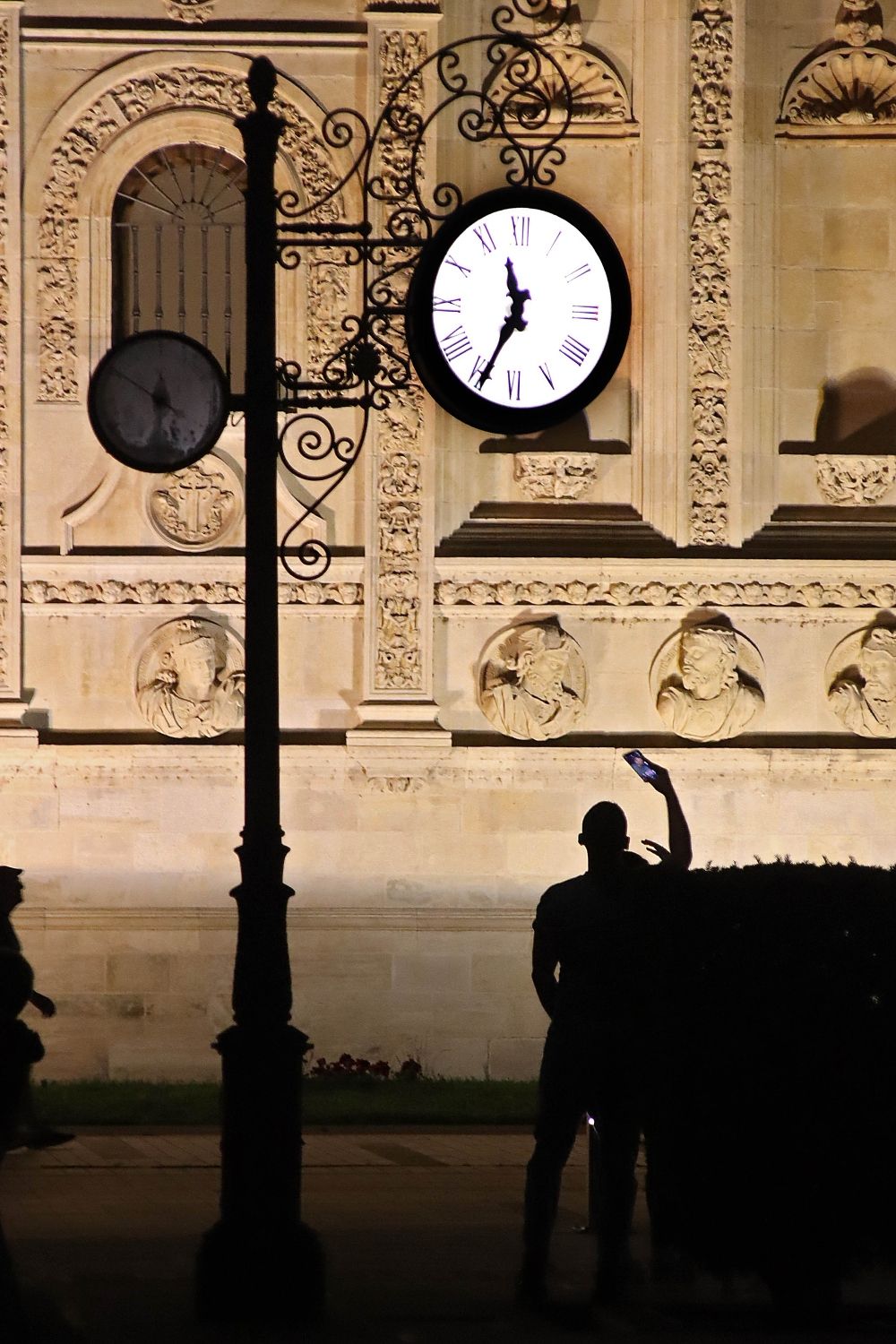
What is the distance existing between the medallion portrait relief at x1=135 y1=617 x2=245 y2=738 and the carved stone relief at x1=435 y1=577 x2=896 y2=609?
6.14 feet

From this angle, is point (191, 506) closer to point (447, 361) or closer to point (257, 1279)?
point (447, 361)

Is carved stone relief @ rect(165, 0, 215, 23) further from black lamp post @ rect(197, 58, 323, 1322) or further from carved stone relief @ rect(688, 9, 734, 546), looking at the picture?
black lamp post @ rect(197, 58, 323, 1322)

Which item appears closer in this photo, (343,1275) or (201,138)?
(343,1275)

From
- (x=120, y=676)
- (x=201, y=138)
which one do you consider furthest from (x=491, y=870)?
(x=201, y=138)

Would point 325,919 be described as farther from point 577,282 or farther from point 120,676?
point 577,282

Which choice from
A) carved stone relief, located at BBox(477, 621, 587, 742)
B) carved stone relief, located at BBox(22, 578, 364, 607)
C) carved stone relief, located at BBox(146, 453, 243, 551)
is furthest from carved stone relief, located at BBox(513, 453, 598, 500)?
carved stone relief, located at BBox(146, 453, 243, 551)

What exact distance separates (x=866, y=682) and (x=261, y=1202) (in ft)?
34.8

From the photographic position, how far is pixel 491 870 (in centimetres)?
1784

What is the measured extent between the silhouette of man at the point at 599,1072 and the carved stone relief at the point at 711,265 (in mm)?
9494

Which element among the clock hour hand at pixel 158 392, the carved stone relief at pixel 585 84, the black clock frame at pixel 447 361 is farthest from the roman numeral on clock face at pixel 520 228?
the carved stone relief at pixel 585 84

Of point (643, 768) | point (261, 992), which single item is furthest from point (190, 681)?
point (261, 992)

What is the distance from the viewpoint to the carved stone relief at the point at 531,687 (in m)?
17.9

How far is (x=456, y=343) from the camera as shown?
1164cm

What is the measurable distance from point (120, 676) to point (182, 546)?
1.20m
